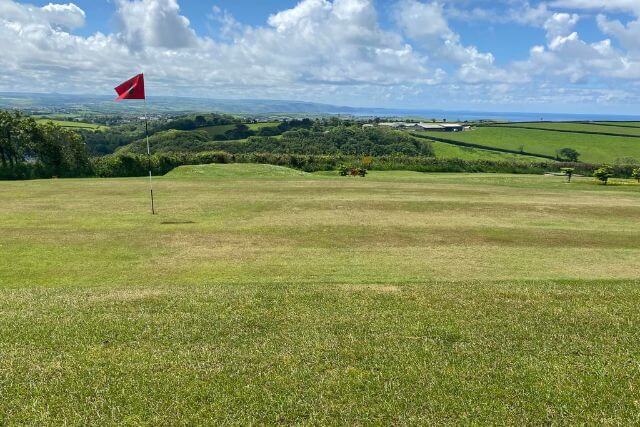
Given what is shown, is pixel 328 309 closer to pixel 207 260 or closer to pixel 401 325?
pixel 401 325

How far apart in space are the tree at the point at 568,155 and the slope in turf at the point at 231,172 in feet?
304

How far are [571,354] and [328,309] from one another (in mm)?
5927

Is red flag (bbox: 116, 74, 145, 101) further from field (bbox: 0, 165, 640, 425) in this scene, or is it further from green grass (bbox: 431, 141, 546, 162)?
green grass (bbox: 431, 141, 546, 162)

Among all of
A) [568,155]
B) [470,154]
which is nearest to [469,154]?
[470,154]

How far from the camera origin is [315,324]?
11.7 meters

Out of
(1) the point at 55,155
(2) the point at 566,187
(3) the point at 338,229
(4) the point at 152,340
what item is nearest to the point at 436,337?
(4) the point at 152,340

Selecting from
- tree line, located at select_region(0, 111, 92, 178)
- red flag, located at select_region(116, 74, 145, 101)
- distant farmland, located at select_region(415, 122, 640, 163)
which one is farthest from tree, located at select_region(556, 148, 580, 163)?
red flag, located at select_region(116, 74, 145, 101)

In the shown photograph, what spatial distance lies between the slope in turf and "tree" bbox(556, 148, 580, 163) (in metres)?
92.8

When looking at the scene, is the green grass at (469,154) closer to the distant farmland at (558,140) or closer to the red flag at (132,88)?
the distant farmland at (558,140)

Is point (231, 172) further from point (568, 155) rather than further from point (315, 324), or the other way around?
point (568, 155)

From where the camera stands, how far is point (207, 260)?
19750 mm

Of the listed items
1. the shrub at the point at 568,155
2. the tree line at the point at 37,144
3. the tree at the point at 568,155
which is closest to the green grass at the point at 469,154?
the shrub at the point at 568,155

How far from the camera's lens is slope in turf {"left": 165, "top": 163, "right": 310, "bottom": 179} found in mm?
61594

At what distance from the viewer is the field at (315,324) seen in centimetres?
805
